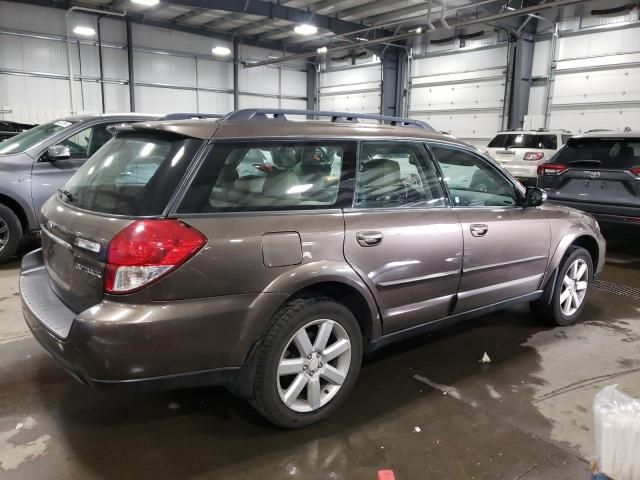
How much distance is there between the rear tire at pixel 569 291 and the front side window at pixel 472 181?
0.83 metres

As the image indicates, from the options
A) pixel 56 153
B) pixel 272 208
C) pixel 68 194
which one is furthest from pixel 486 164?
pixel 56 153

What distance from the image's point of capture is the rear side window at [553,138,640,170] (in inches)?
234

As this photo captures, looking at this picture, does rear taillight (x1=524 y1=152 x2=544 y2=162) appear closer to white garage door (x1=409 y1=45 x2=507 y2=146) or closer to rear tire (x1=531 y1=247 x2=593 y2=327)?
white garage door (x1=409 y1=45 x2=507 y2=146)

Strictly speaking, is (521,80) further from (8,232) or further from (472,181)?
(8,232)

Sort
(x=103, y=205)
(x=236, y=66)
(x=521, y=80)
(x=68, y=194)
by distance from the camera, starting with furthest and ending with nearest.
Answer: (x=236, y=66)
(x=521, y=80)
(x=68, y=194)
(x=103, y=205)

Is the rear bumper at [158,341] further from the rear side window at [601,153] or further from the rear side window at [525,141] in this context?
the rear side window at [525,141]

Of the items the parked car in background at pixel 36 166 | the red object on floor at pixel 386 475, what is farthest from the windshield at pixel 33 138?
the red object on floor at pixel 386 475

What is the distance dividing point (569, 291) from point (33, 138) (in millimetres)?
5660

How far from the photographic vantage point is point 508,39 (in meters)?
13.8

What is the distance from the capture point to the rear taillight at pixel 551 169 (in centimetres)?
653

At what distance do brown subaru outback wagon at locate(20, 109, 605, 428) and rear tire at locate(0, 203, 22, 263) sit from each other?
2.83 m

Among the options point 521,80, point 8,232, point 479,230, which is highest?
point 521,80

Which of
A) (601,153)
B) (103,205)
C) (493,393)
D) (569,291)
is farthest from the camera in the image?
(601,153)

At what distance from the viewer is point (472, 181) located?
137 inches
